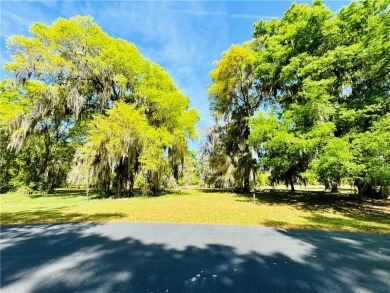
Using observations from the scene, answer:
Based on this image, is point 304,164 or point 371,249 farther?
point 304,164

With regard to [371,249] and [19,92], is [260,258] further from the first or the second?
[19,92]

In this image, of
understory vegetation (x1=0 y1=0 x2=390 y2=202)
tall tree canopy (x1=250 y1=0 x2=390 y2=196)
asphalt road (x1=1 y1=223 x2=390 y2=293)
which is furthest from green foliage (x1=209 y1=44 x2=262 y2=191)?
asphalt road (x1=1 y1=223 x2=390 y2=293)

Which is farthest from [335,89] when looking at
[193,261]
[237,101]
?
[193,261]

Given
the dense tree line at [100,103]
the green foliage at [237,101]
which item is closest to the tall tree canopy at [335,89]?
the green foliage at [237,101]

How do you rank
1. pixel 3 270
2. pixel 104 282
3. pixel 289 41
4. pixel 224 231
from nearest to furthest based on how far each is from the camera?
pixel 104 282, pixel 3 270, pixel 224 231, pixel 289 41

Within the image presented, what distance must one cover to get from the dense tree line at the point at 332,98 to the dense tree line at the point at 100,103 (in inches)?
294

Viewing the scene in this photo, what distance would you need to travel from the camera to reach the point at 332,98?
1222 cm

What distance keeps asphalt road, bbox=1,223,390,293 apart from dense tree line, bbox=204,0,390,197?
532cm

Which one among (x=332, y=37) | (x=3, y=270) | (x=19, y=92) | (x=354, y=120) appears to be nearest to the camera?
(x=3, y=270)

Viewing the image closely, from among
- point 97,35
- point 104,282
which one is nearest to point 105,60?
point 97,35

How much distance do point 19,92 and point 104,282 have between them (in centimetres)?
2295

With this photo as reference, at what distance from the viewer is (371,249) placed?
4.52 m

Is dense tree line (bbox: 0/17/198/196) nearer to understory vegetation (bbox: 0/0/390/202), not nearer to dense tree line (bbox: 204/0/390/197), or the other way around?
understory vegetation (bbox: 0/0/390/202)

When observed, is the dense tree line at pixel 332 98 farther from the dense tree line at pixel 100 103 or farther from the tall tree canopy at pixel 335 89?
the dense tree line at pixel 100 103
